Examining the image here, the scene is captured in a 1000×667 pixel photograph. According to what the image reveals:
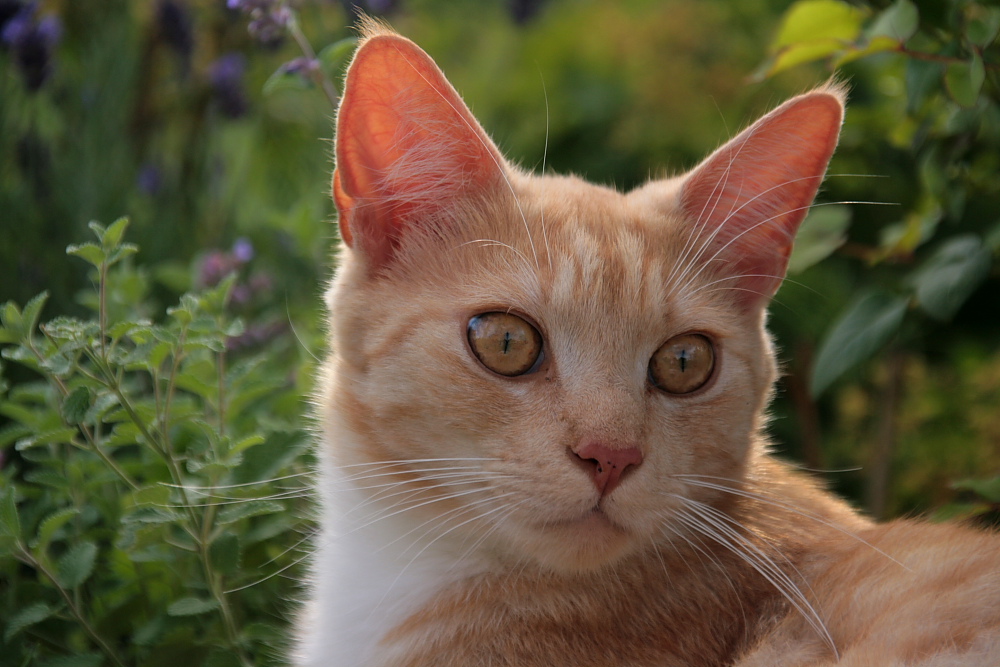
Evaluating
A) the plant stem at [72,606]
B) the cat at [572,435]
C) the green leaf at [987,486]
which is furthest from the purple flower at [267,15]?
the green leaf at [987,486]

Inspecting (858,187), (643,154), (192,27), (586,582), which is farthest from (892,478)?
(192,27)

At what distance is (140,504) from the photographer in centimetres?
137

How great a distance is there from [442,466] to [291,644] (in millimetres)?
553

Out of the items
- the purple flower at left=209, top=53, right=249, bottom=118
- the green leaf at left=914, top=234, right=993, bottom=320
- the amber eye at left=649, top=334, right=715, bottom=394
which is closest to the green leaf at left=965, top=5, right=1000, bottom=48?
the green leaf at left=914, top=234, right=993, bottom=320

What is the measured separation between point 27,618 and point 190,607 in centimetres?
23

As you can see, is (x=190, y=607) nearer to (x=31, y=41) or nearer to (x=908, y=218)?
(x=31, y=41)

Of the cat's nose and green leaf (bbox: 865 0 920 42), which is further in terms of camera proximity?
green leaf (bbox: 865 0 920 42)

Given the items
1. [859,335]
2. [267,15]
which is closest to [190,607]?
[267,15]

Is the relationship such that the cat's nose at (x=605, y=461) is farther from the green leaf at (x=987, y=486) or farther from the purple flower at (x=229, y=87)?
the purple flower at (x=229, y=87)

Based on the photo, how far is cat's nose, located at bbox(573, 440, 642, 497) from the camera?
4.01 feet

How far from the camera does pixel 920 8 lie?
153 cm

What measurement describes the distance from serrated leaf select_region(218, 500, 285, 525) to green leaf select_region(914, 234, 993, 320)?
120 cm

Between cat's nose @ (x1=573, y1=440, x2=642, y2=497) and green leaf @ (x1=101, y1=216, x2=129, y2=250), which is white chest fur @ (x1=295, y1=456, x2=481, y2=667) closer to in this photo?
cat's nose @ (x1=573, y1=440, x2=642, y2=497)

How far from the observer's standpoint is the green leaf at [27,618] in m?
1.29
